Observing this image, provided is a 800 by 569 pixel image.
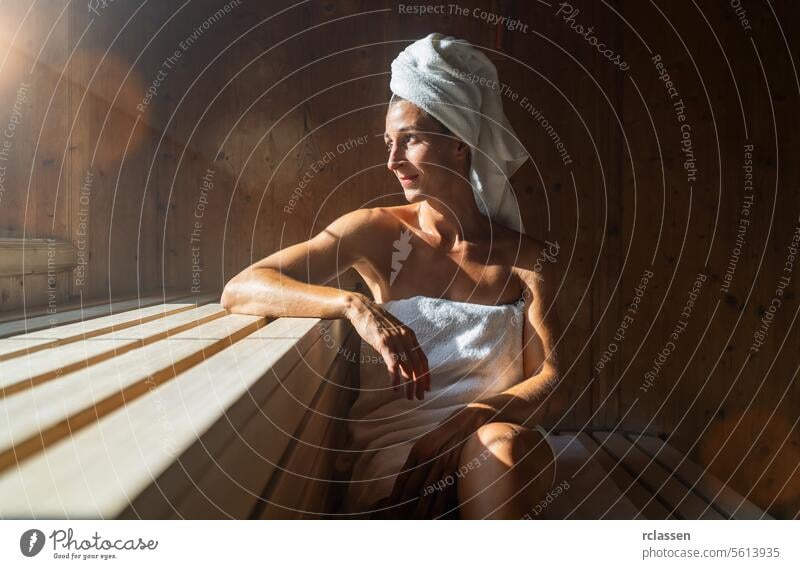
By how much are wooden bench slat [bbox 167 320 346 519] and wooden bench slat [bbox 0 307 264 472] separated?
2.3 inches

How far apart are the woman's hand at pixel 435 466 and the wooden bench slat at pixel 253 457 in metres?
0.11

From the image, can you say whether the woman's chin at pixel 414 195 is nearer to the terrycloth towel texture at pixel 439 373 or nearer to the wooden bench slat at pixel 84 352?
the terrycloth towel texture at pixel 439 373

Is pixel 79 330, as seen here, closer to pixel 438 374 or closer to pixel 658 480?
pixel 438 374

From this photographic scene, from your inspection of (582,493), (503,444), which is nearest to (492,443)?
(503,444)

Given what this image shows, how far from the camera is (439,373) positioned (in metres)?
0.61

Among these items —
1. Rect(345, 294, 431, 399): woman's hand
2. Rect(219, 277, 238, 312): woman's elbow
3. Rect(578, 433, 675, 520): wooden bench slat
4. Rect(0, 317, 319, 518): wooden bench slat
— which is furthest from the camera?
Rect(578, 433, 675, 520): wooden bench slat

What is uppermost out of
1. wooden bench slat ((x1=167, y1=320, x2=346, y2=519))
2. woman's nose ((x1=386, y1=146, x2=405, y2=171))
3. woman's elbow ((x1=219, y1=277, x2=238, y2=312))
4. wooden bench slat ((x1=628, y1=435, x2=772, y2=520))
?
woman's nose ((x1=386, y1=146, x2=405, y2=171))

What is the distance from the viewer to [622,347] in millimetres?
988

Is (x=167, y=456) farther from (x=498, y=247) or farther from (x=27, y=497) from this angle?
(x=498, y=247)

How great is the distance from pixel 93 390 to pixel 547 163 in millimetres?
681

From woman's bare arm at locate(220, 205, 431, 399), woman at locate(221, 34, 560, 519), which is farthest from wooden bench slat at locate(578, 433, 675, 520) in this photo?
woman's bare arm at locate(220, 205, 431, 399)

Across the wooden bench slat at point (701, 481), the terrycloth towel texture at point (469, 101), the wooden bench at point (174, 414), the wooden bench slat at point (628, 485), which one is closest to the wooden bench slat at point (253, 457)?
the wooden bench at point (174, 414)

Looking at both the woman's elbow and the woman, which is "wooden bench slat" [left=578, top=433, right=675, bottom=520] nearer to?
the woman

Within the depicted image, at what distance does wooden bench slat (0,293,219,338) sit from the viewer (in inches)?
22.8
